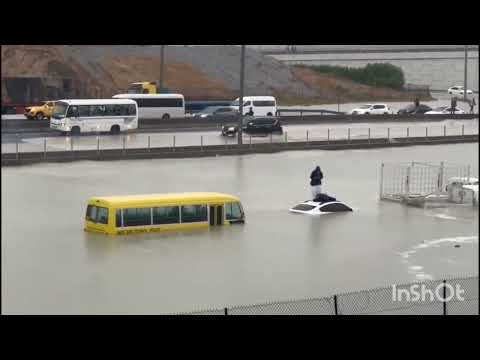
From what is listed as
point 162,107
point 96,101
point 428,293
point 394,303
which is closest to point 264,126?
point 162,107

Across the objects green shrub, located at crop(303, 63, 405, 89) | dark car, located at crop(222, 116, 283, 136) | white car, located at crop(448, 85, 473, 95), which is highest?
green shrub, located at crop(303, 63, 405, 89)

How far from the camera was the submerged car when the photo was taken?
31.5 ft

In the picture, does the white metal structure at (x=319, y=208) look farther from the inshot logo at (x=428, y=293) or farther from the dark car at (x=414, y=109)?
the dark car at (x=414, y=109)

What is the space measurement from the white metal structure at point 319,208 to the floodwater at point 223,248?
0.41 feet

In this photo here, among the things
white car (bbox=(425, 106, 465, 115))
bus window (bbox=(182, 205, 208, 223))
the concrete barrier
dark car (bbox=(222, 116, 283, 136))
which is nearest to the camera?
bus window (bbox=(182, 205, 208, 223))

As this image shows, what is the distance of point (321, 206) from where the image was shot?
31.5 feet

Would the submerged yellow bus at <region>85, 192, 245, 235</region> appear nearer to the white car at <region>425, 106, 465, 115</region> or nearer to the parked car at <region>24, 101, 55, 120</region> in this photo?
the parked car at <region>24, 101, 55, 120</region>

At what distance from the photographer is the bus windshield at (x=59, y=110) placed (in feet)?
49.3

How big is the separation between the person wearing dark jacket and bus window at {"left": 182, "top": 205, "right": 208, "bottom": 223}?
1.55 meters

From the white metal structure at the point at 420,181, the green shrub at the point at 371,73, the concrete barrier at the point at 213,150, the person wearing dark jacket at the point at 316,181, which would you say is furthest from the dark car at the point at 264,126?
the person wearing dark jacket at the point at 316,181

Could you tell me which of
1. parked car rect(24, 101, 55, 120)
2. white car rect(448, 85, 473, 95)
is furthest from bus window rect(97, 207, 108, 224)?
white car rect(448, 85, 473, 95)

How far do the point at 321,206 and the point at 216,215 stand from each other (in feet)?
4.51

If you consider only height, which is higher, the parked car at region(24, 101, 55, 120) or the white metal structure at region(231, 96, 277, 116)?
the white metal structure at region(231, 96, 277, 116)

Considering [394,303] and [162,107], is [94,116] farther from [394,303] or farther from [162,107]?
[394,303]
